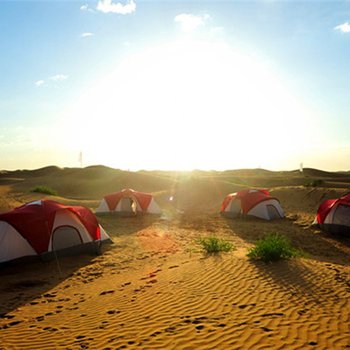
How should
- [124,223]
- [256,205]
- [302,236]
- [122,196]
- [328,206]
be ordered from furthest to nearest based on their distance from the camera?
[122,196], [256,205], [124,223], [328,206], [302,236]

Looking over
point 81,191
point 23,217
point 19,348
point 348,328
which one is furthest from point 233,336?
point 81,191

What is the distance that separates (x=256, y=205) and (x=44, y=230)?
13442 millimetres

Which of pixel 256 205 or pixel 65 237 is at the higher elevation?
pixel 256 205

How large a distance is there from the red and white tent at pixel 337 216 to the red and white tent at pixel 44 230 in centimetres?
1166

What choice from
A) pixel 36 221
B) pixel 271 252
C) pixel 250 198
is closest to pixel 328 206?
pixel 250 198

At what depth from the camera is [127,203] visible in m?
21.8

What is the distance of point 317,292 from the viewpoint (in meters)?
6.89

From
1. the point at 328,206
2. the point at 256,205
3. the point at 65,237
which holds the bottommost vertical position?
the point at 65,237

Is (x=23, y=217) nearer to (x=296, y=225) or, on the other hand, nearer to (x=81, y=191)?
(x=296, y=225)

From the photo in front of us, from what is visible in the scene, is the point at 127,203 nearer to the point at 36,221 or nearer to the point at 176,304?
the point at 36,221

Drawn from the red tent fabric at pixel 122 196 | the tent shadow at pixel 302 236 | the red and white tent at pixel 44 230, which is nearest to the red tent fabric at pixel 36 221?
the red and white tent at pixel 44 230

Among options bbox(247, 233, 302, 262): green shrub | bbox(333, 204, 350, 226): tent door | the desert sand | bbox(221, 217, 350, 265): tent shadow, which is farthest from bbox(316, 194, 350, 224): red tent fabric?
bbox(247, 233, 302, 262): green shrub

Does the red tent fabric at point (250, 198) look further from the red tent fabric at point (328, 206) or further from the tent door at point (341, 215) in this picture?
the tent door at point (341, 215)

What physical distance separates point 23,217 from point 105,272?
11.2ft
